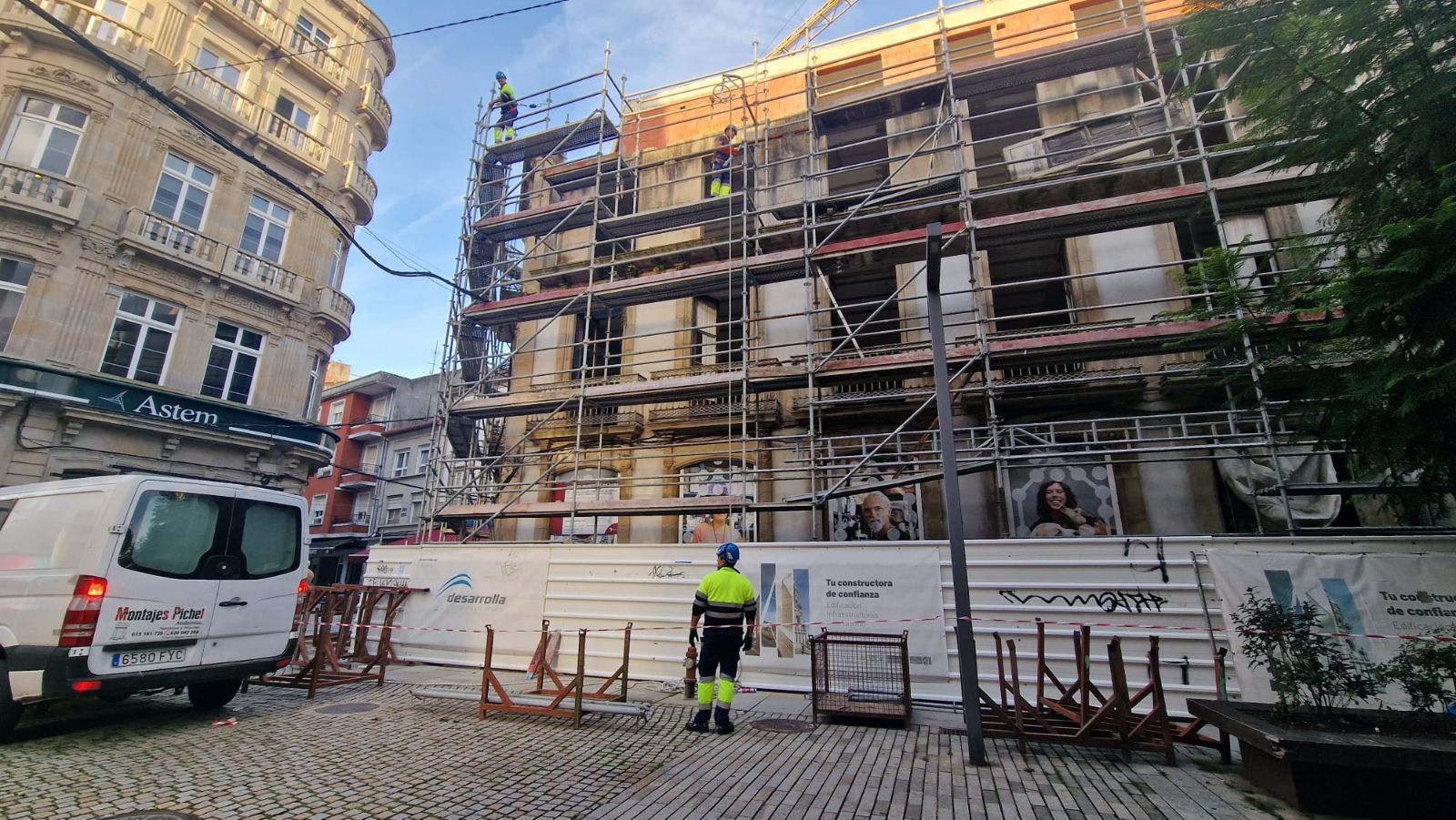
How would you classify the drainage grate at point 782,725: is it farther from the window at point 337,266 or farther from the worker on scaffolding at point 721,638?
the window at point 337,266

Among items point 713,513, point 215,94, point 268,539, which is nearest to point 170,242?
point 215,94

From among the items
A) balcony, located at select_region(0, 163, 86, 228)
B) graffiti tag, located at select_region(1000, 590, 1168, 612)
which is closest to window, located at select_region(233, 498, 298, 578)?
graffiti tag, located at select_region(1000, 590, 1168, 612)

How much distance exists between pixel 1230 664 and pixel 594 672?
8.67 m

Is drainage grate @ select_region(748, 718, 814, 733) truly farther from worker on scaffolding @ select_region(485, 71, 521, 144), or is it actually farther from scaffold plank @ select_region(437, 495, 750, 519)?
worker on scaffolding @ select_region(485, 71, 521, 144)

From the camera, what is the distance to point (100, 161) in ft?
51.2

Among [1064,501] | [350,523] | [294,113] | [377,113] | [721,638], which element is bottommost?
[721,638]

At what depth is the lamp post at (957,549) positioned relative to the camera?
215 inches

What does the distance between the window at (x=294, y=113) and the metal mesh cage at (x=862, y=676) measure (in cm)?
2312

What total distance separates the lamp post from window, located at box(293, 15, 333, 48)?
81.2 feet

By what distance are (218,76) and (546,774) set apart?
77.2 feet

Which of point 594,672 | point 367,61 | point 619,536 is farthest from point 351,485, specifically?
point 594,672

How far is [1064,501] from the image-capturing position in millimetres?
11141

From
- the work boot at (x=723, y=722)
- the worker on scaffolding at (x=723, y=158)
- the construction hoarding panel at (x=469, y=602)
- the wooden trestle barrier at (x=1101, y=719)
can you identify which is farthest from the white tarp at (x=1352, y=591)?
the worker on scaffolding at (x=723, y=158)

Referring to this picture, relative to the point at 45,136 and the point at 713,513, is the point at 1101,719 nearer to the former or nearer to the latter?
the point at 713,513
